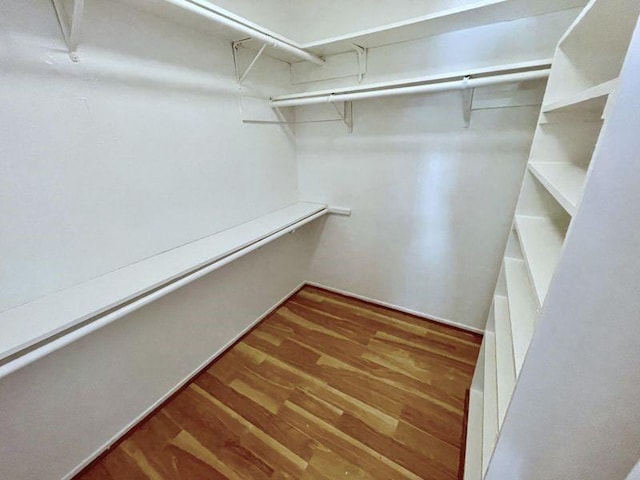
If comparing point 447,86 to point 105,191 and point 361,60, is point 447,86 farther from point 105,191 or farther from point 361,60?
point 105,191

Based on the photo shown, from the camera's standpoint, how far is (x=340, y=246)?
2.38 m

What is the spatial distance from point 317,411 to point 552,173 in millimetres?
1573

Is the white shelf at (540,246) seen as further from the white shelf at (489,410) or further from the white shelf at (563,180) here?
the white shelf at (489,410)

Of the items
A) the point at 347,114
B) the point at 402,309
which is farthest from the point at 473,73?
the point at 402,309

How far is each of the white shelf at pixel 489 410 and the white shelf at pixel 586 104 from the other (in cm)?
97

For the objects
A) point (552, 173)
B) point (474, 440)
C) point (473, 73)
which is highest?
point (473, 73)

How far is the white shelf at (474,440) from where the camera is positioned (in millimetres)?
1059

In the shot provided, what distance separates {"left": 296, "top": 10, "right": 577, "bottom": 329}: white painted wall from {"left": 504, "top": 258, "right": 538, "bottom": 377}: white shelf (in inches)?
23.4

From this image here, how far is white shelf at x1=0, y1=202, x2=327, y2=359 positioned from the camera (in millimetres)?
848

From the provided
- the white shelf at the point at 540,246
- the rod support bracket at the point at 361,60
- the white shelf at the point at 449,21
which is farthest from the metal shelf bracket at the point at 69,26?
the white shelf at the point at 540,246

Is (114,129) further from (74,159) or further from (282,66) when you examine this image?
(282,66)

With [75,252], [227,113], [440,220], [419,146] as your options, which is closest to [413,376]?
[440,220]

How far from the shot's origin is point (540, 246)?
0.96m

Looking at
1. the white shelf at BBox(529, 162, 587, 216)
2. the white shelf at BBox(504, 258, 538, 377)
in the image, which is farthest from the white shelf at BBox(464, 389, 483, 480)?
the white shelf at BBox(529, 162, 587, 216)
